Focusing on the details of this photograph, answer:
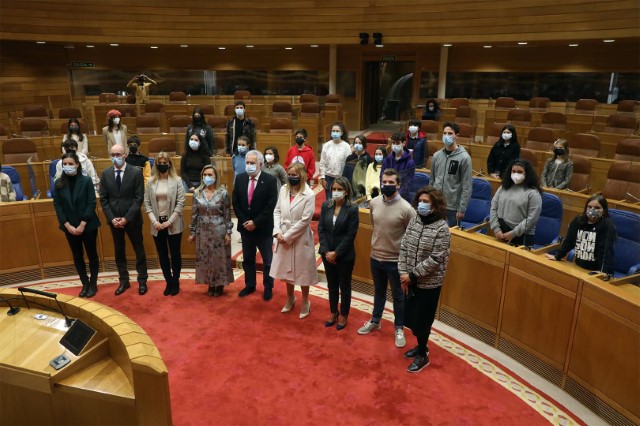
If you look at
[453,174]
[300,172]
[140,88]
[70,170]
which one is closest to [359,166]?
[453,174]

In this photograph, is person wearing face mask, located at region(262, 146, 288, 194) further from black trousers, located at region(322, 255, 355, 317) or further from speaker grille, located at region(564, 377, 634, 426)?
speaker grille, located at region(564, 377, 634, 426)

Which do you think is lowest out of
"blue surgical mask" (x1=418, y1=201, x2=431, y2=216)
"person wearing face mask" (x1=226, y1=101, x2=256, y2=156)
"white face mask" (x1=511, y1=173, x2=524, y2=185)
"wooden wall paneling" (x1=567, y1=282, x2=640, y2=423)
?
"wooden wall paneling" (x1=567, y1=282, x2=640, y2=423)

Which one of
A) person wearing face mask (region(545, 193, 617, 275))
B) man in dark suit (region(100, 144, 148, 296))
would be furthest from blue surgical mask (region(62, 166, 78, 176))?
person wearing face mask (region(545, 193, 617, 275))

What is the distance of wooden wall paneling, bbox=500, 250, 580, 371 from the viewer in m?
3.67

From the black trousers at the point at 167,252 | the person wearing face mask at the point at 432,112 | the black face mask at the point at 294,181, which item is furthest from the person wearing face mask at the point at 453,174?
the person wearing face mask at the point at 432,112

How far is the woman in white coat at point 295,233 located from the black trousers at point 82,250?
1.94 metres

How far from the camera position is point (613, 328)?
10.9ft

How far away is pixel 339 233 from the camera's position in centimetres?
426

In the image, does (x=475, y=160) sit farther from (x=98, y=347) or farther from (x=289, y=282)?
(x=98, y=347)

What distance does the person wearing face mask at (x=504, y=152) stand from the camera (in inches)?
242

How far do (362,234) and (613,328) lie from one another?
2.49 meters

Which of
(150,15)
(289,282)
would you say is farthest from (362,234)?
(150,15)

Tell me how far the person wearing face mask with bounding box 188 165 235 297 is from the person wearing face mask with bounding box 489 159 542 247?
257cm

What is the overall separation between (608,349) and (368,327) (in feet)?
6.16
